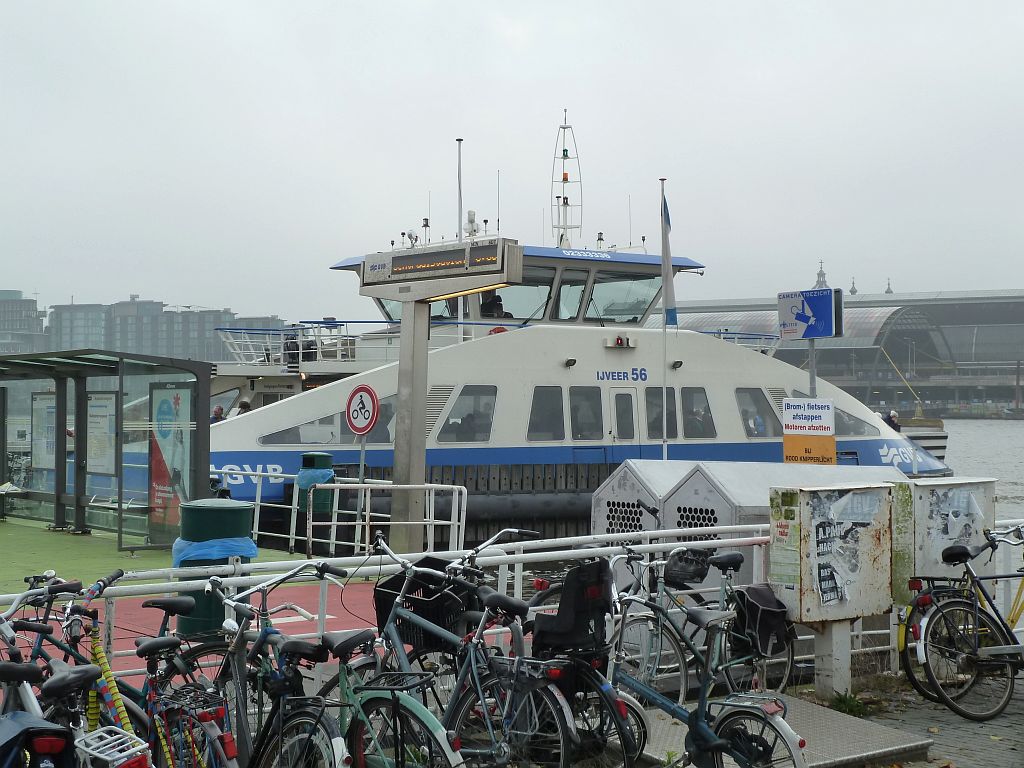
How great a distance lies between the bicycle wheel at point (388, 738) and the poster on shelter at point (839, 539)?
2912mm

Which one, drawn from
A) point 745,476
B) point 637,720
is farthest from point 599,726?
point 745,476

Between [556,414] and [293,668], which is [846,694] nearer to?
[293,668]

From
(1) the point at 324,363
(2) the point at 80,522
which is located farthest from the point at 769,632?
(1) the point at 324,363

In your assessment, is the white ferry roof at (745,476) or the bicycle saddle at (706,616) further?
the white ferry roof at (745,476)

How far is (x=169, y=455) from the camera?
1138 cm

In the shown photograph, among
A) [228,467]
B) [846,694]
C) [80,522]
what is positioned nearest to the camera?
[846,694]

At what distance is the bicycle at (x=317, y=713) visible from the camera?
167 inches

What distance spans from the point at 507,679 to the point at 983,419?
101961 mm

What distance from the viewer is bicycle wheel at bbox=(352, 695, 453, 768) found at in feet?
14.3

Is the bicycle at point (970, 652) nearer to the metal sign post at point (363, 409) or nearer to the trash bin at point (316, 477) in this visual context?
the metal sign post at point (363, 409)

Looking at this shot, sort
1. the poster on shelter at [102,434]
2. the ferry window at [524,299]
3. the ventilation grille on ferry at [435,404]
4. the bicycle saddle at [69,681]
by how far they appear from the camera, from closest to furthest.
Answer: the bicycle saddle at [69,681] < the poster on shelter at [102,434] < the ventilation grille on ferry at [435,404] < the ferry window at [524,299]

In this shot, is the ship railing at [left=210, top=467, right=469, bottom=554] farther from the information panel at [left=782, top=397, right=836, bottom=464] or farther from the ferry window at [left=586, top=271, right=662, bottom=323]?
the ferry window at [left=586, top=271, right=662, bottom=323]

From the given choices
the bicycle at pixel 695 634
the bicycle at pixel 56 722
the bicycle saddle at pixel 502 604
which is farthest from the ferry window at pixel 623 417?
the bicycle at pixel 56 722

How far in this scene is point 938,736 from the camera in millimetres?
6109
